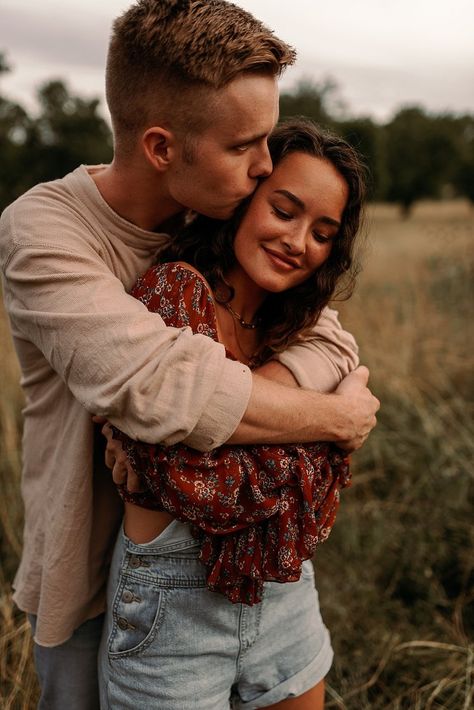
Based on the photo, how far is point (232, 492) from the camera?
4.70ft

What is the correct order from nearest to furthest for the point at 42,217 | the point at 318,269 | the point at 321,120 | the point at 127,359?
the point at 127,359
the point at 42,217
the point at 318,269
the point at 321,120

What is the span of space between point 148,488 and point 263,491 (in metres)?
0.29

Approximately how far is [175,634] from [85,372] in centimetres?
70

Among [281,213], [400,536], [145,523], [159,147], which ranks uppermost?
[159,147]

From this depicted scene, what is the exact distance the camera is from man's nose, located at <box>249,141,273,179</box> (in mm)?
1718

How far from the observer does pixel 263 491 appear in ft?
4.89

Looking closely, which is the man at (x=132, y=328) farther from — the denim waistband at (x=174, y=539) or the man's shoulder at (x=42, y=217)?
the denim waistband at (x=174, y=539)

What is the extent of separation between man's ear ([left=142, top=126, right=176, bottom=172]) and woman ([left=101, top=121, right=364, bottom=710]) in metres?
0.22

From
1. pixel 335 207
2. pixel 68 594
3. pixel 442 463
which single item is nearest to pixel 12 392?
pixel 442 463

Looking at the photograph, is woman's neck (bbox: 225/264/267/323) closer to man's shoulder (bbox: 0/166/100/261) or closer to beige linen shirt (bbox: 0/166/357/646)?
beige linen shirt (bbox: 0/166/357/646)

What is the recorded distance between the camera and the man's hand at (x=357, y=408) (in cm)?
165

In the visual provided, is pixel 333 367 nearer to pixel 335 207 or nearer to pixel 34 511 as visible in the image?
pixel 335 207

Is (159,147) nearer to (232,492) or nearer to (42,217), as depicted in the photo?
(42,217)

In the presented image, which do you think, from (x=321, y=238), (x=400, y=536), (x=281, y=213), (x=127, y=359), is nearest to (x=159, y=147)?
(x=281, y=213)
